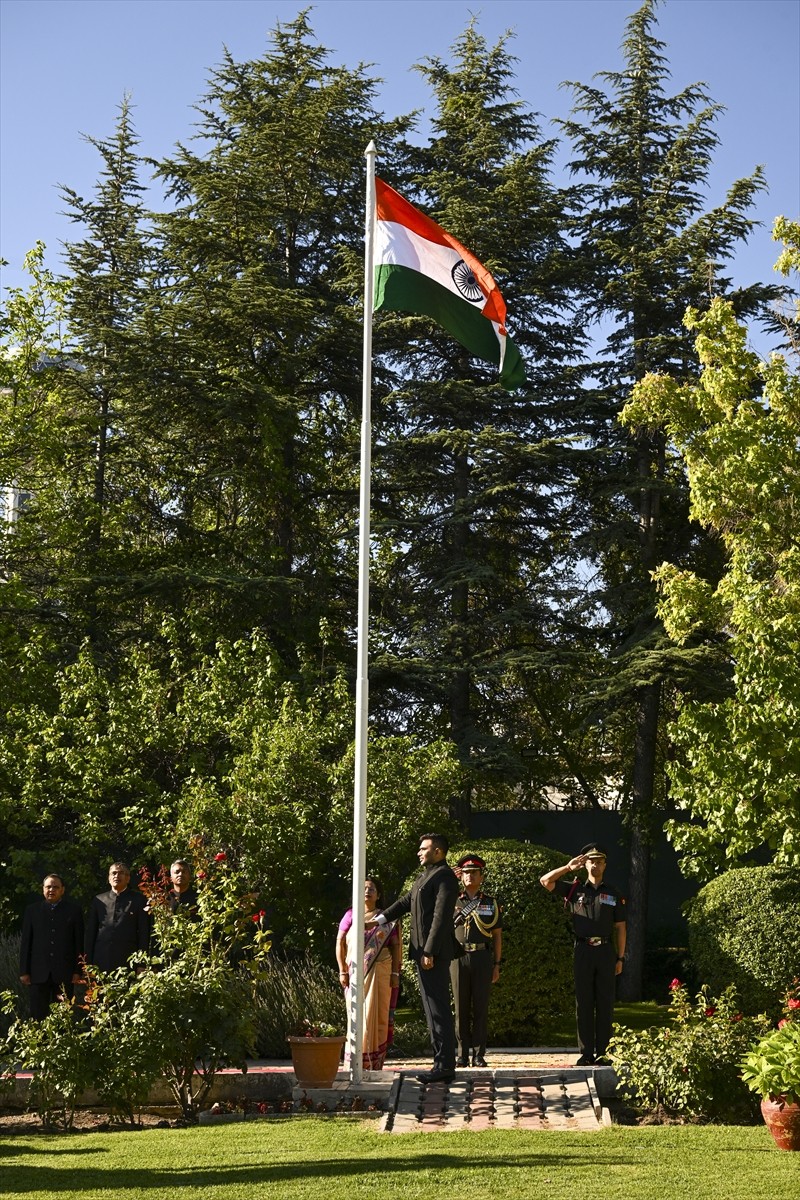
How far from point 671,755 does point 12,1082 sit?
648 inches

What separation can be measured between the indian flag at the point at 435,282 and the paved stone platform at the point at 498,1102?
6062mm

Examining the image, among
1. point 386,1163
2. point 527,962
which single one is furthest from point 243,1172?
point 527,962

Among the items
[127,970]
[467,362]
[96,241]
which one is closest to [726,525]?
[467,362]

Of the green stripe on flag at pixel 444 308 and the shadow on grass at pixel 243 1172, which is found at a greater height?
the green stripe on flag at pixel 444 308

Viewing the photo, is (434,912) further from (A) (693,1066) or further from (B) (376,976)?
(A) (693,1066)

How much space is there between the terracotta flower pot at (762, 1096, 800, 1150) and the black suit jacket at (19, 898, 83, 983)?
6.24 metres

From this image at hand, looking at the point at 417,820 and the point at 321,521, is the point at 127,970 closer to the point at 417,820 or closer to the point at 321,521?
the point at 417,820

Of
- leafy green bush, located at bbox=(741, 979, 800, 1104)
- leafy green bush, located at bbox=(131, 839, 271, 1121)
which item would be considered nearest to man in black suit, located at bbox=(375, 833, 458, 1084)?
leafy green bush, located at bbox=(131, 839, 271, 1121)

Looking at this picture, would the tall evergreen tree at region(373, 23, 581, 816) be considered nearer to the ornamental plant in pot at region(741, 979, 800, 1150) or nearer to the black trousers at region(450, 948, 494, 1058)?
the black trousers at region(450, 948, 494, 1058)

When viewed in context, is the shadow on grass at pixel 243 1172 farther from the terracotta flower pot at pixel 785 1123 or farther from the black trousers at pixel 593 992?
the black trousers at pixel 593 992

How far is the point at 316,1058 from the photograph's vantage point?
10711 millimetres

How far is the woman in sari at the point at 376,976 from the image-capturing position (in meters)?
11.5

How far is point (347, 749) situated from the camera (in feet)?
53.6

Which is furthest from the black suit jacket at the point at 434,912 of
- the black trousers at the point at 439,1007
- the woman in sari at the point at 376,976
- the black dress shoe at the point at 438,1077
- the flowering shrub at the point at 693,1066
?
the flowering shrub at the point at 693,1066
